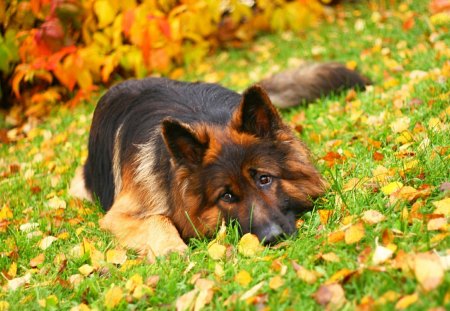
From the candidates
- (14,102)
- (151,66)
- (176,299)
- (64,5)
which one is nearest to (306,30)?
(151,66)

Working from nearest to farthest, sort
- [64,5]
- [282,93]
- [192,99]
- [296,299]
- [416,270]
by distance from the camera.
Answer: [416,270] < [296,299] < [192,99] < [282,93] < [64,5]

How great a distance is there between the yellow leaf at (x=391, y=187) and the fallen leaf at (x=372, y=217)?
0.34 meters

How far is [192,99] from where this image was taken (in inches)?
202

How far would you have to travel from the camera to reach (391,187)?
4039 mm

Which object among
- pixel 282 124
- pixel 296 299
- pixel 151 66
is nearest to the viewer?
pixel 296 299

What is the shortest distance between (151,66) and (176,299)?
5638 mm

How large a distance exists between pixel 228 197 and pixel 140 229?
0.84 metres

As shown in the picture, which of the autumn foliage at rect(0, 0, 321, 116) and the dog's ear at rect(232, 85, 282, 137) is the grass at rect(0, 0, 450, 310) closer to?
the dog's ear at rect(232, 85, 282, 137)

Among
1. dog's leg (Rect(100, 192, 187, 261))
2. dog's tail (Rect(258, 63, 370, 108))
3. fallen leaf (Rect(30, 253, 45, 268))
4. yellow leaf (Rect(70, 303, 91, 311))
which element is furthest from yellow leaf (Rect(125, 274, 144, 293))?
dog's tail (Rect(258, 63, 370, 108))

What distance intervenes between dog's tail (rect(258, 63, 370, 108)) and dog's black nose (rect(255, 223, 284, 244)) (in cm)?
315

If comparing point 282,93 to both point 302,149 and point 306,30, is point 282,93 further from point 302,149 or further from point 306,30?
point 306,30

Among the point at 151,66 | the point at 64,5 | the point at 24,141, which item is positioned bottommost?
the point at 24,141

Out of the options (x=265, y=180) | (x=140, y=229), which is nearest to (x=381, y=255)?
(x=265, y=180)

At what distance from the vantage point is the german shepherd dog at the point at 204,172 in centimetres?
409
